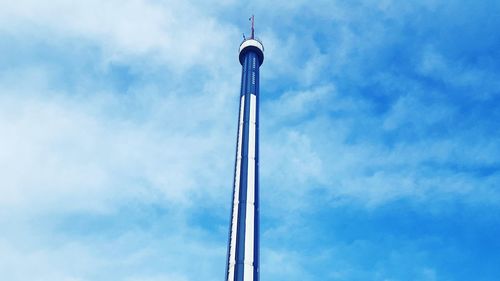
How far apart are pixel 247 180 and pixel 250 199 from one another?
9.43ft

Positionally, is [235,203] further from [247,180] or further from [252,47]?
[252,47]

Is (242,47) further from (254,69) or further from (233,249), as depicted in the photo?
(233,249)

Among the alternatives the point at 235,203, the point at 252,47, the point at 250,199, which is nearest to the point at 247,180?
the point at 250,199

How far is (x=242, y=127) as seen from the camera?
68250 mm

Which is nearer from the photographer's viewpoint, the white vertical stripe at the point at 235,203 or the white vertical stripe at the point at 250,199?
the white vertical stripe at the point at 250,199

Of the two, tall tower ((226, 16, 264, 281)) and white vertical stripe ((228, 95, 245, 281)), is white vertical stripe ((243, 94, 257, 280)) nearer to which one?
tall tower ((226, 16, 264, 281))

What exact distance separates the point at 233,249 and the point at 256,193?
887 cm

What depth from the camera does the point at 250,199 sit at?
60.6m

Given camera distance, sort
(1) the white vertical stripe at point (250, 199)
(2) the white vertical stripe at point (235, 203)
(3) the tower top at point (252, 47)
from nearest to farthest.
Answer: (1) the white vertical stripe at point (250, 199) → (2) the white vertical stripe at point (235, 203) → (3) the tower top at point (252, 47)

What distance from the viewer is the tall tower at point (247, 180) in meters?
54.9

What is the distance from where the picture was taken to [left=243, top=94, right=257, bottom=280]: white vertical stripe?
179 feet

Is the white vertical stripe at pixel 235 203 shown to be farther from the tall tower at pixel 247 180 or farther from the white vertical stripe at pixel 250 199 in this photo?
the white vertical stripe at pixel 250 199

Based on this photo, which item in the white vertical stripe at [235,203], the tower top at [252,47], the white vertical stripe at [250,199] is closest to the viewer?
the white vertical stripe at [250,199]

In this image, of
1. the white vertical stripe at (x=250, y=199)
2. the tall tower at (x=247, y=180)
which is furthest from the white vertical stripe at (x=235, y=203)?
the white vertical stripe at (x=250, y=199)
